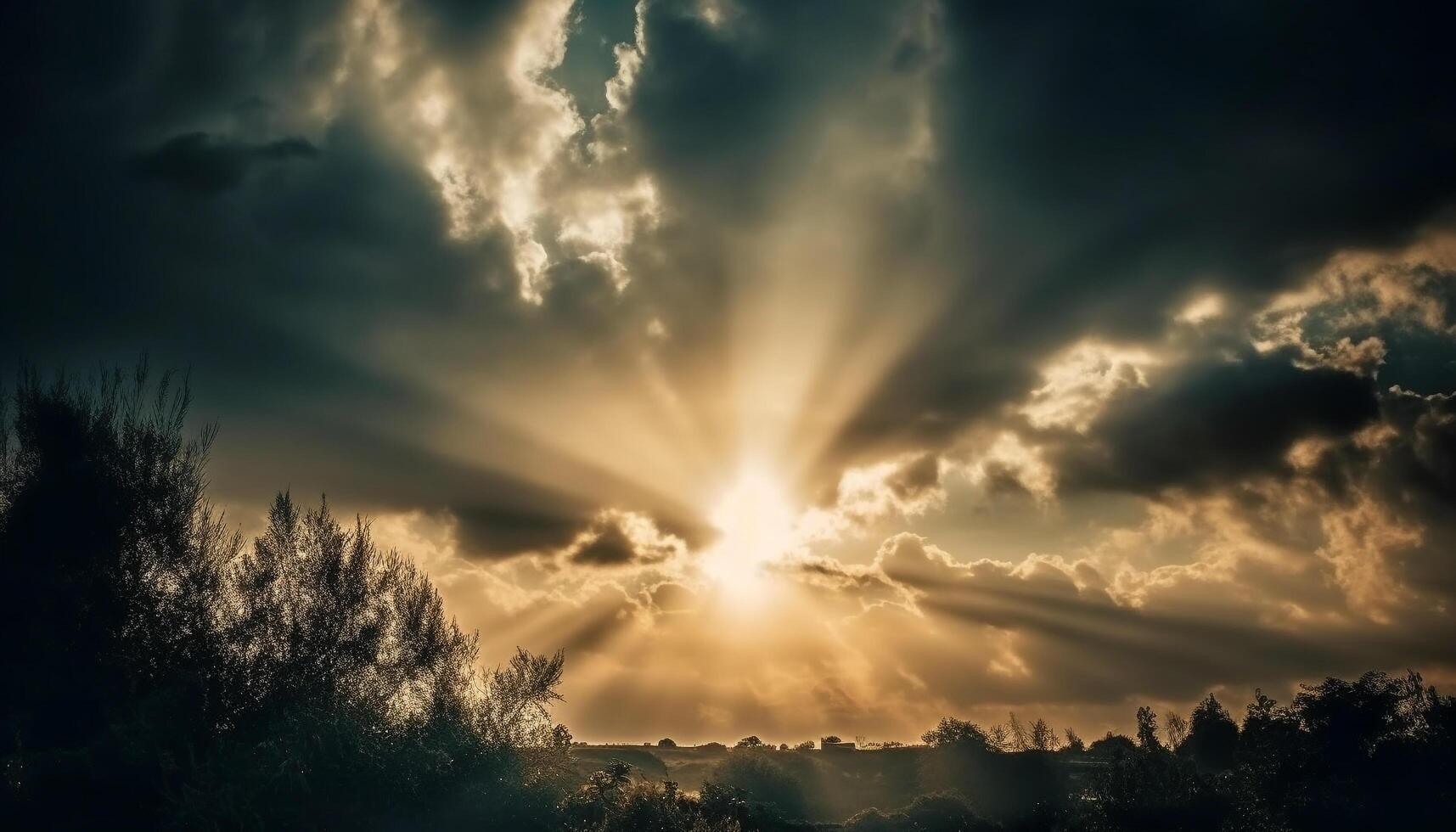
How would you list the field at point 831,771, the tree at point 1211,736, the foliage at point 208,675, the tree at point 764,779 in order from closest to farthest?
the foliage at point 208,675 → the tree at point 764,779 → the field at point 831,771 → the tree at point 1211,736

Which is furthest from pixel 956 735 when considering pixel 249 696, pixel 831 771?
pixel 249 696

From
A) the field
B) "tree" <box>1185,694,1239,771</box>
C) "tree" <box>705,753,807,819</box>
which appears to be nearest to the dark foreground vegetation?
"tree" <box>705,753,807,819</box>

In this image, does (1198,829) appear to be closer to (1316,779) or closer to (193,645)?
(1316,779)

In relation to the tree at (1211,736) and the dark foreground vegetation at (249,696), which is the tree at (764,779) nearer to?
the dark foreground vegetation at (249,696)

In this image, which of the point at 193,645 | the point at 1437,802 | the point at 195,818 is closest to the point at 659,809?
the point at 195,818

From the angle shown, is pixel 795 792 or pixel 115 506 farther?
pixel 795 792

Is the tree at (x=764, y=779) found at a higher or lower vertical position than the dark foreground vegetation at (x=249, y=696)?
lower

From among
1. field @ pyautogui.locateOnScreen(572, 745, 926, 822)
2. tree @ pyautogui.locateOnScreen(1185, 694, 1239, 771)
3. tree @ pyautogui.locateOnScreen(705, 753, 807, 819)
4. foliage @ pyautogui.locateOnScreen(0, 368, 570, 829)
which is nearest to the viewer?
foliage @ pyautogui.locateOnScreen(0, 368, 570, 829)

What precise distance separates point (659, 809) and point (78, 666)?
21062 mm

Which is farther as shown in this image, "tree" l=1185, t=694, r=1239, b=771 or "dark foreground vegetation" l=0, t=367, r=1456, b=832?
"tree" l=1185, t=694, r=1239, b=771

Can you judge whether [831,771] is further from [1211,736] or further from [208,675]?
[208,675]

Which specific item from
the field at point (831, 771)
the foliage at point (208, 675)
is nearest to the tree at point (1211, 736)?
the field at point (831, 771)

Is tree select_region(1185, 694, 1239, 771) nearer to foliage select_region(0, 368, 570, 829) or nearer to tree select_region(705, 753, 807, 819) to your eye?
tree select_region(705, 753, 807, 819)

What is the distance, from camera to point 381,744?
27.2 metres
